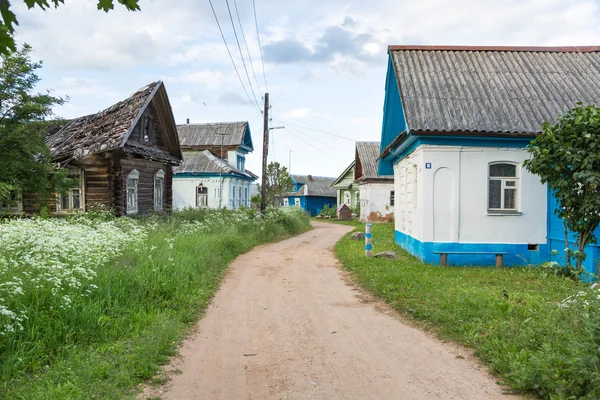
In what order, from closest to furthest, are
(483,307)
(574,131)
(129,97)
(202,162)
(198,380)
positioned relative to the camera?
(198,380) → (483,307) → (574,131) → (129,97) → (202,162)

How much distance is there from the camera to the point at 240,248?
14258 millimetres

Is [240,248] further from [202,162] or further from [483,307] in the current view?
[202,162]

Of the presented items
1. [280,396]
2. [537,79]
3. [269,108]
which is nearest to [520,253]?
[537,79]

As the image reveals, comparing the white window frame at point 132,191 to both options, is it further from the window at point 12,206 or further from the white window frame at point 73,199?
the window at point 12,206

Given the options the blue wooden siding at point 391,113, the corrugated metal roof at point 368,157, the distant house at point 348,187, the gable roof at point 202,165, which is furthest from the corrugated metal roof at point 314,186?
the blue wooden siding at point 391,113

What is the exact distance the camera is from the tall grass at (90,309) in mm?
4168

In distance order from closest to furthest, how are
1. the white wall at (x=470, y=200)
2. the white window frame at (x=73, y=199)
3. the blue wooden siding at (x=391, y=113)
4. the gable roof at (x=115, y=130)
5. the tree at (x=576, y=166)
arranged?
the tree at (x=576, y=166) < the white wall at (x=470, y=200) < the blue wooden siding at (x=391, y=113) < the gable roof at (x=115, y=130) < the white window frame at (x=73, y=199)

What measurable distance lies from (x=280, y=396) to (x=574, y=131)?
727 centimetres

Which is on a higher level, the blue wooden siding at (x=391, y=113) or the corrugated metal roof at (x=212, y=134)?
the corrugated metal roof at (x=212, y=134)

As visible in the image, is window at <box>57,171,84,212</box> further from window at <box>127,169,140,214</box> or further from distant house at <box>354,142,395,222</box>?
distant house at <box>354,142,395,222</box>

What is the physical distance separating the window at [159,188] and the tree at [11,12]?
17.5m

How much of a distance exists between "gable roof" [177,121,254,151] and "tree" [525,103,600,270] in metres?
28.2

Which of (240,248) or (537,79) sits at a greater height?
(537,79)

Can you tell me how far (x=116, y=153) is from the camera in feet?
53.8
